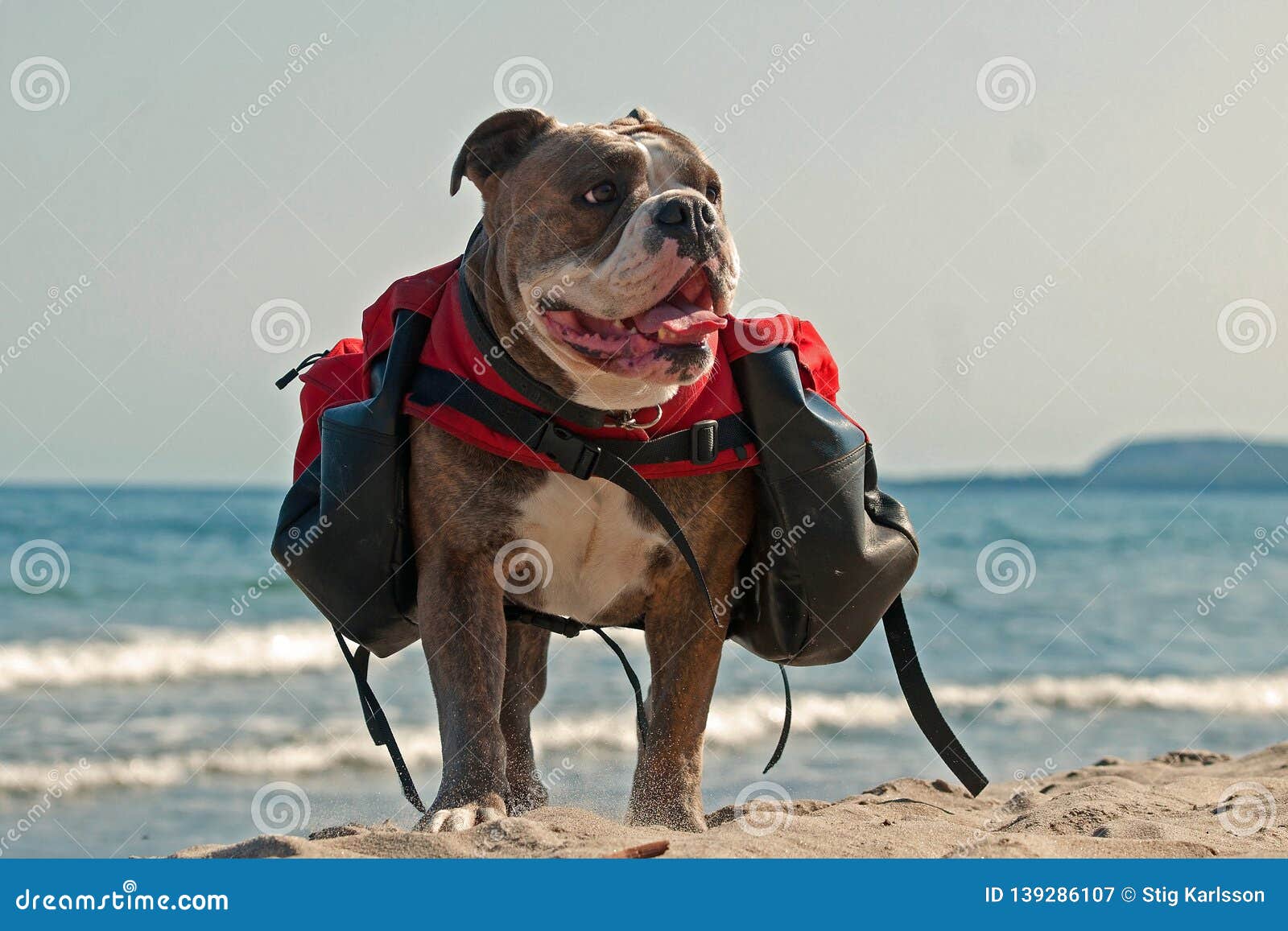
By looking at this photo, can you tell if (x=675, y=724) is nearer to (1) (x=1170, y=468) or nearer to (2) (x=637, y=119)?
(2) (x=637, y=119)

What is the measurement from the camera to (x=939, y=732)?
18.3 ft

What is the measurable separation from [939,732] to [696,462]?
5.01ft

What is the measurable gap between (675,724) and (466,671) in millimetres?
759

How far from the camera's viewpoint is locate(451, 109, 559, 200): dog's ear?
499cm

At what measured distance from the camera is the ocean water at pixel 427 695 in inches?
348

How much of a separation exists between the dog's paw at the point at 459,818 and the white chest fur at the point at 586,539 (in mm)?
858

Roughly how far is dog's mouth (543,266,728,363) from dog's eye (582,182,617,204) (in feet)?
1.29

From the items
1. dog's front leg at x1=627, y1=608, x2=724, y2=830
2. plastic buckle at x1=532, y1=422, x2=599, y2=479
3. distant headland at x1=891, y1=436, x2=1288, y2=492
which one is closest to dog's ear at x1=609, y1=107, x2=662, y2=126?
plastic buckle at x1=532, y1=422, x2=599, y2=479

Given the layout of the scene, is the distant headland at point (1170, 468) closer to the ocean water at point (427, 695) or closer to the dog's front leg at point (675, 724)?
the ocean water at point (427, 695)

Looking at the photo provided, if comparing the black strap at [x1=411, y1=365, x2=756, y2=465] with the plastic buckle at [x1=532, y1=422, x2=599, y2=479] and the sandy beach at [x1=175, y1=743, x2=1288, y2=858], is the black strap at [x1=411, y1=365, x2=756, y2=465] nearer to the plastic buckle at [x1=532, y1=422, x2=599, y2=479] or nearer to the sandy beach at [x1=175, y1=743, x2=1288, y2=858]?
the plastic buckle at [x1=532, y1=422, x2=599, y2=479]

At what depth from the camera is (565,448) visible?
4.76 metres

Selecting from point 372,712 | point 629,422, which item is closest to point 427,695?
point 372,712

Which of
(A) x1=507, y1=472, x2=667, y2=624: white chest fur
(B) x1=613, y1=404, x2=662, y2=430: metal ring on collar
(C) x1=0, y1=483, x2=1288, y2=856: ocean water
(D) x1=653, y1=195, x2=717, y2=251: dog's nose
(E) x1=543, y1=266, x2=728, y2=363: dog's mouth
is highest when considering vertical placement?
(D) x1=653, y1=195, x2=717, y2=251: dog's nose
